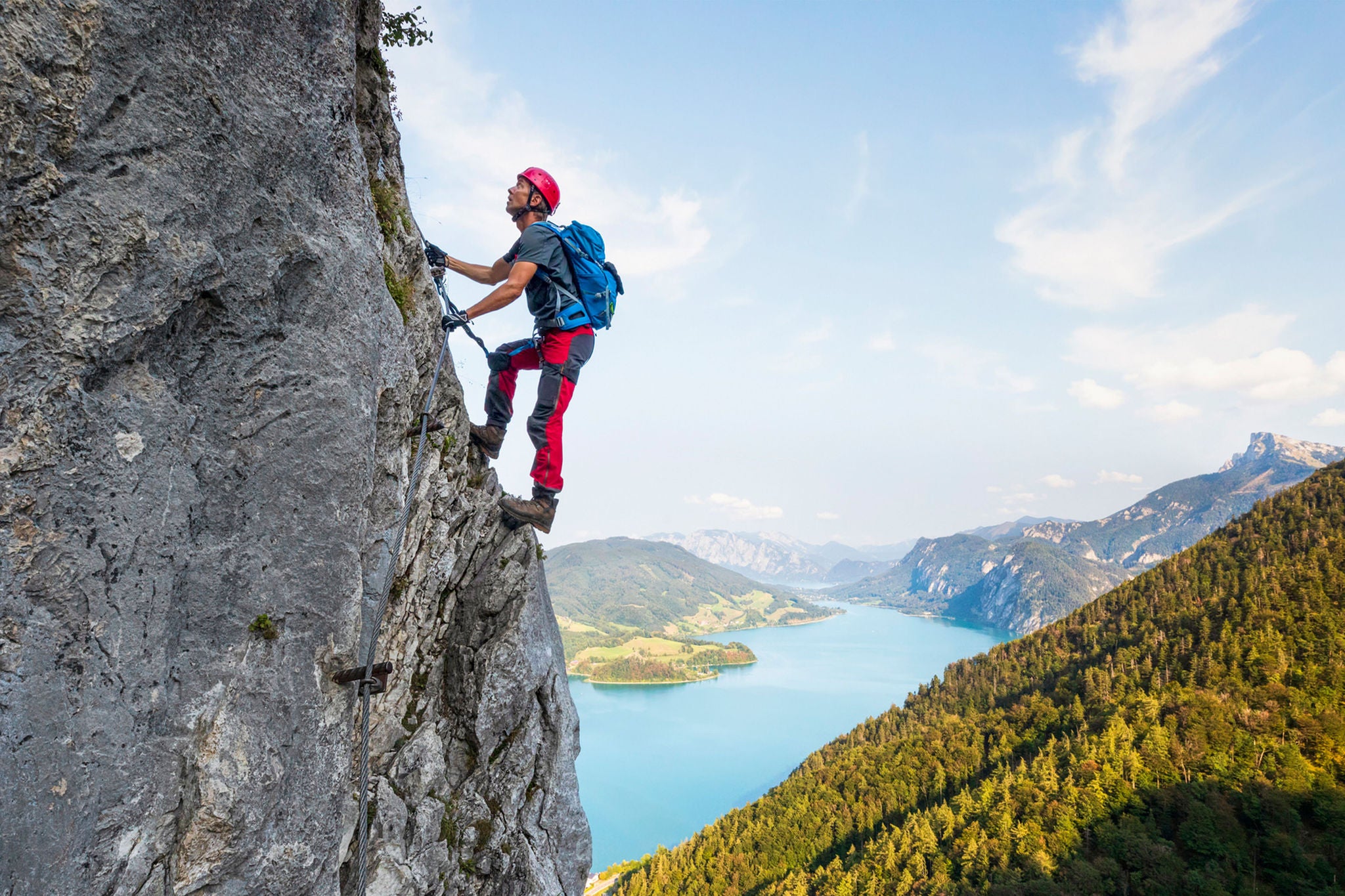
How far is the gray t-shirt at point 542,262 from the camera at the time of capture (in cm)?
535

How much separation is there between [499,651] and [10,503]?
3881mm

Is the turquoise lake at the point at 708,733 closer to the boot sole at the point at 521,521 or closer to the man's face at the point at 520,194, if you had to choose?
the boot sole at the point at 521,521

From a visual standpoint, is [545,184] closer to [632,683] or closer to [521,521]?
[521,521]

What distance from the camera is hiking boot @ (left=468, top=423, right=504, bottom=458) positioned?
5.95m

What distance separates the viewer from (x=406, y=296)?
4.91 meters

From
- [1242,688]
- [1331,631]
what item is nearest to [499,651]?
[1242,688]

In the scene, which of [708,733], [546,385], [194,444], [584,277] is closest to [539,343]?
[546,385]

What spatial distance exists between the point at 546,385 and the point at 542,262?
3.72 feet

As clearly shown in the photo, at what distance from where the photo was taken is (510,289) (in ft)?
16.9

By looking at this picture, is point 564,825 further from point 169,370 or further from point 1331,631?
point 1331,631

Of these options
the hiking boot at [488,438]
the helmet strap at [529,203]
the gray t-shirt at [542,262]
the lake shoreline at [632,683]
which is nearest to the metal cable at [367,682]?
the hiking boot at [488,438]

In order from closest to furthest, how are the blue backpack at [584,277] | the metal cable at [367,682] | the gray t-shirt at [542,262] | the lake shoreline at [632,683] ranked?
the metal cable at [367,682] → the gray t-shirt at [542,262] → the blue backpack at [584,277] → the lake shoreline at [632,683]

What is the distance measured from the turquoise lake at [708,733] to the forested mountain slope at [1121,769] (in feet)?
54.1

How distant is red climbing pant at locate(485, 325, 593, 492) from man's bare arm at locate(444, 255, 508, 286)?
25.5 inches
